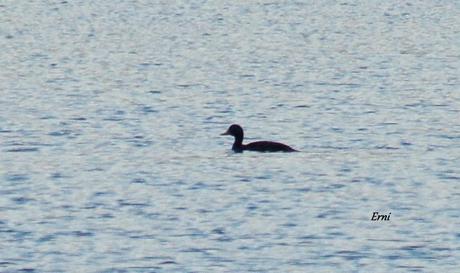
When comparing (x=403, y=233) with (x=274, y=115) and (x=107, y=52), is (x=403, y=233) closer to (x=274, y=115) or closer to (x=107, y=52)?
(x=274, y=115)

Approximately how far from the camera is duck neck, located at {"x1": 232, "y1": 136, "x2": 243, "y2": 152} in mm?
34219

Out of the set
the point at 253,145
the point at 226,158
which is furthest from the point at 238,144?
the point at 226,158

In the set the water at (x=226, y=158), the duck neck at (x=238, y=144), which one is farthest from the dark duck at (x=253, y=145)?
the water at (x=226, y=158)

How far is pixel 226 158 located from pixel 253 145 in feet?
2.76

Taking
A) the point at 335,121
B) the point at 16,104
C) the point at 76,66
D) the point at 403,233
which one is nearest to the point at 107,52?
the point at 76,66

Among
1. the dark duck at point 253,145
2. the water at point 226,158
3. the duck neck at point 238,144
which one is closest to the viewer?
the water at point 226,158

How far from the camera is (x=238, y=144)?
34.3 metres

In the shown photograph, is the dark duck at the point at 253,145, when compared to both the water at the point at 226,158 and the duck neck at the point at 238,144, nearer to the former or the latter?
the duck neck at the point at 238,144

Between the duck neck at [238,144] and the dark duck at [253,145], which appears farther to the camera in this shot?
the duck neck at [238,144]

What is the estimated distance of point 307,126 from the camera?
124 feet

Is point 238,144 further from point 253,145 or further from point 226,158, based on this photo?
point 226,158

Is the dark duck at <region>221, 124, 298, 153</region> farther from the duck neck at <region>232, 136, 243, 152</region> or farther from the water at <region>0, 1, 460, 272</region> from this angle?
the water at <region>0, 1, 460, 272</region>

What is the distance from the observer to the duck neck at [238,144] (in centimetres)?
3422

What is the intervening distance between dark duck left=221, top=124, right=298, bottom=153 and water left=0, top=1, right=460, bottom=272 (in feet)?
0.82
